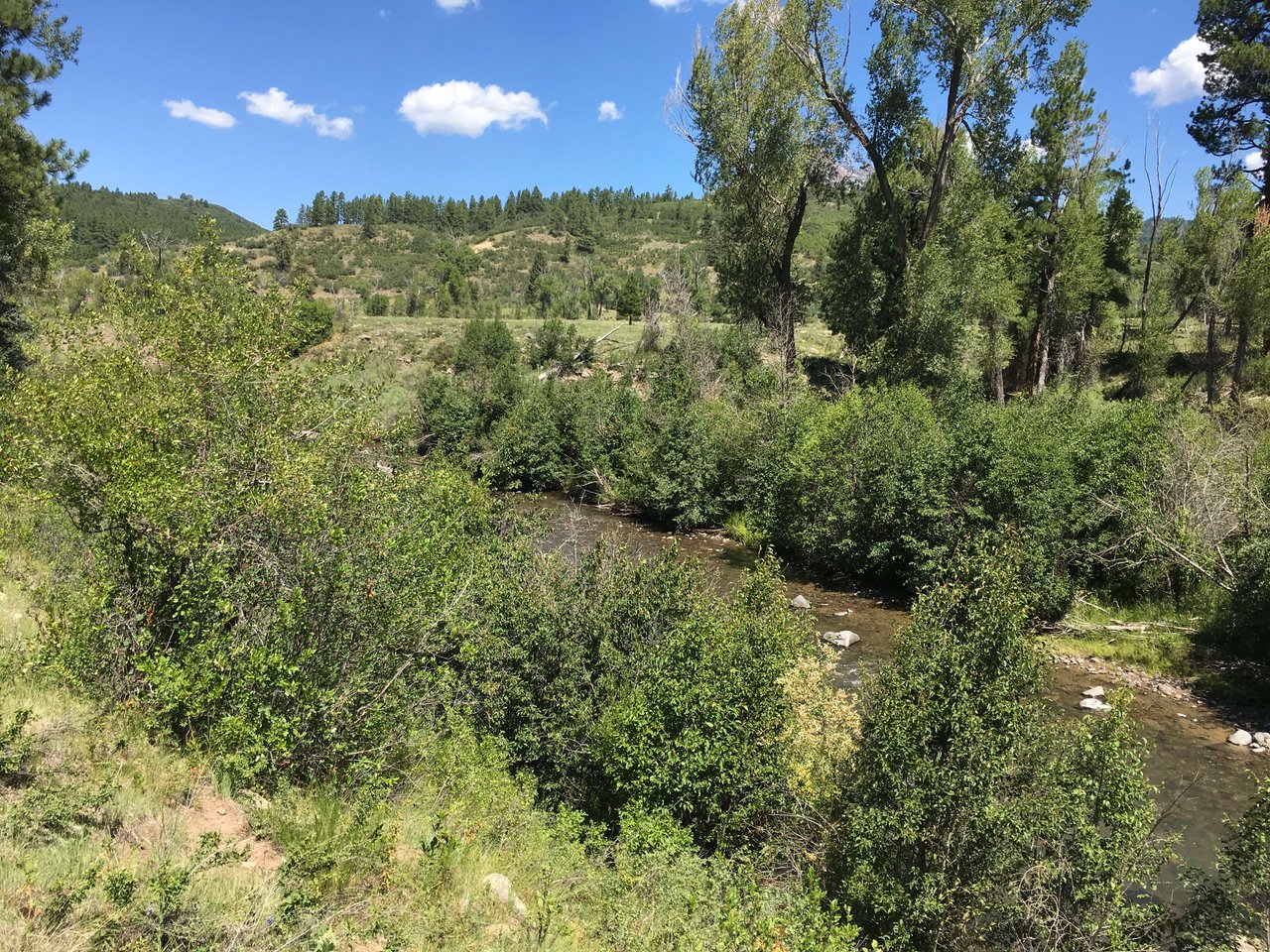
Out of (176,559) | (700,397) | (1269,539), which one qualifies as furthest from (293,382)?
(700,397)

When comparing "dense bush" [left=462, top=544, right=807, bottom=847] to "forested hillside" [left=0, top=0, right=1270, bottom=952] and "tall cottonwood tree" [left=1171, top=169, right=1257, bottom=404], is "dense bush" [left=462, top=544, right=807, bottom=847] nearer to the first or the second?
"forested hillside" [left=0, top=0, right=1270, bottom=952]


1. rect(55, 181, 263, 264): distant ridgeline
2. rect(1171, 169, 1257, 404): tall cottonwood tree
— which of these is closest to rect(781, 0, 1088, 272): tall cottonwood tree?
rect(1171, 169, 1257, 404): tall cottonwood tree

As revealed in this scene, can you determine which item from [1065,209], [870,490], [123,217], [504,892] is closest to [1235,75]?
[1065,209]

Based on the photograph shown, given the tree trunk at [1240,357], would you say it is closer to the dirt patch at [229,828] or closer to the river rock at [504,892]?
the river rock at [504,892]

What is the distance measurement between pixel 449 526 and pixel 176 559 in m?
4.31

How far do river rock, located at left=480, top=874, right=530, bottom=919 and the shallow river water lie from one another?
18.7ft

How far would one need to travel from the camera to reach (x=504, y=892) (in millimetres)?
6305

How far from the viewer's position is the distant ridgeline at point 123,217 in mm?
99219

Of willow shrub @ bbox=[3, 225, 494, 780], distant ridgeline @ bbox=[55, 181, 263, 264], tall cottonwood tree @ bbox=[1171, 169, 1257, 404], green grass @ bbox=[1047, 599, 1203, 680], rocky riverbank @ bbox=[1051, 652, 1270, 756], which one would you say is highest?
distant ridgeline @ bbox=[55, 181, 263, 264]

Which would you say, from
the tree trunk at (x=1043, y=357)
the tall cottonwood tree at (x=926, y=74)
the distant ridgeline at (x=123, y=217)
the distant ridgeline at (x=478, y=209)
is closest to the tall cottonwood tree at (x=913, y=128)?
the tall cottonwood tree at (x=926, y=74)

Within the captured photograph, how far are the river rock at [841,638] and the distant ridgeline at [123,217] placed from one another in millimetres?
78189

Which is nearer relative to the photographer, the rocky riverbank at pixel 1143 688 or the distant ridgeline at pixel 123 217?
the rocky riverbank at pixel 1143 688

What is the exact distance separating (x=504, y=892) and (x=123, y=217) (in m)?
153

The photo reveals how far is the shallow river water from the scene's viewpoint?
10959 millimetres
